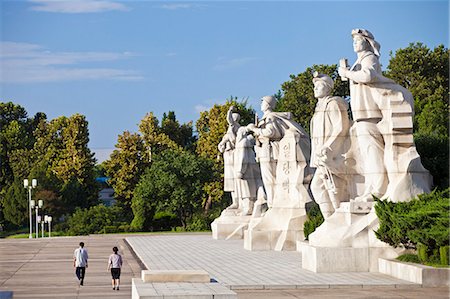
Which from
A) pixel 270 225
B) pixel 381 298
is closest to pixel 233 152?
pixel 270 225

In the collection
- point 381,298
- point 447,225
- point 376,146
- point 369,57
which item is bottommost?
point 381,298

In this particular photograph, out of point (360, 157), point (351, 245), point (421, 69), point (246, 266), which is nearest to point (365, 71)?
point (360, 157)

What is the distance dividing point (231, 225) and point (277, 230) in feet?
27.2

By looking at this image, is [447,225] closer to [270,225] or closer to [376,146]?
[376,146]

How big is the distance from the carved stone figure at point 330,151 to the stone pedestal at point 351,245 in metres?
1.42

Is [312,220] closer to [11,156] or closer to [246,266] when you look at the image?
[246,266]

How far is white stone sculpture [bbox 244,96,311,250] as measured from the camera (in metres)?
28.1

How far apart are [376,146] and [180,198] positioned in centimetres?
3636

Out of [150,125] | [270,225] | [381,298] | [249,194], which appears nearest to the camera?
[381,298]

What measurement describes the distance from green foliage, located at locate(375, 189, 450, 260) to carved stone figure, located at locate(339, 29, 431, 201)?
98cm

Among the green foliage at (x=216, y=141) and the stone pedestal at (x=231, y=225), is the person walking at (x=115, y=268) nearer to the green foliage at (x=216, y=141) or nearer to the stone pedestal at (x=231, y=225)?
the stone pedestal at (x=231, y=225)

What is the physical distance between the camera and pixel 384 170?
21.3 m

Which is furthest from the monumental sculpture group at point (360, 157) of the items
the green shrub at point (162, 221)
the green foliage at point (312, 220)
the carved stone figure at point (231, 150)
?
the green shrub at point (162, 221)

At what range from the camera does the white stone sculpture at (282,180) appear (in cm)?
2811
